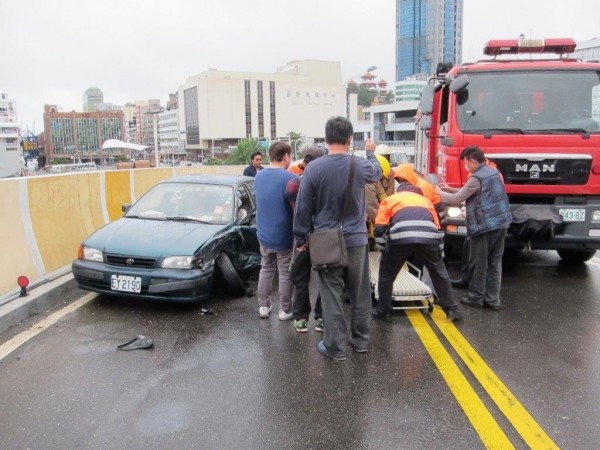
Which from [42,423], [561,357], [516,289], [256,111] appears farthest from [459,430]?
[256,111]

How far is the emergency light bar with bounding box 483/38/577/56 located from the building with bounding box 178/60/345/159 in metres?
140

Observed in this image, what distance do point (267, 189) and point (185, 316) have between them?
1576 mm

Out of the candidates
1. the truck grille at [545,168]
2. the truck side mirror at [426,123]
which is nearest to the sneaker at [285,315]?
the truck grille at [545,168]

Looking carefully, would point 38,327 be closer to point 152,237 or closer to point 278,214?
point 152,237

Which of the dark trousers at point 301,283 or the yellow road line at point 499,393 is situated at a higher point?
the dark trousers at point 301,283

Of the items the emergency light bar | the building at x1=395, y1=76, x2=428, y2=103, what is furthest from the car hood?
the building at x1=395, y1=76, x2=428, y2=103

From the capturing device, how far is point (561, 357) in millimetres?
4320

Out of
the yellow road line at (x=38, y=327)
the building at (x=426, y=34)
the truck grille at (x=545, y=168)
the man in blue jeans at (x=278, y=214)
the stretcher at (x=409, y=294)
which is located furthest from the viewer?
the building at (x=426, y=34)

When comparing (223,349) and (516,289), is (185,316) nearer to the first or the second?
(223,349)

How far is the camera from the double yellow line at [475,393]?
10.2 ft

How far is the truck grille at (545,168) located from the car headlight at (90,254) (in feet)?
15.1

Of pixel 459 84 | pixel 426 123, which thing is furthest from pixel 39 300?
pixel 426 123

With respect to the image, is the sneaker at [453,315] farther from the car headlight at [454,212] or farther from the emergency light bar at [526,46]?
the emergency light bar at [526,46]

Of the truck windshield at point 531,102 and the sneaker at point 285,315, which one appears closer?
the sneaker at point 285,315
